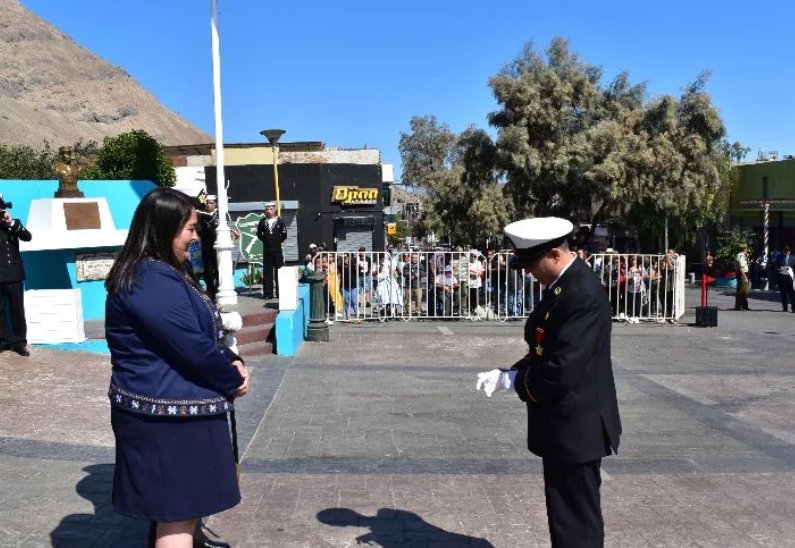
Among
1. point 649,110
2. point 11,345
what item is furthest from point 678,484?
point 649,110

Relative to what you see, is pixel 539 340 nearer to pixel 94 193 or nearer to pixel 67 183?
pixel 67 183

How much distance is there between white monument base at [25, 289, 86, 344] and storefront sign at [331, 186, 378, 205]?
29.0 m

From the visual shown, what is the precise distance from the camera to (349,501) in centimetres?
521

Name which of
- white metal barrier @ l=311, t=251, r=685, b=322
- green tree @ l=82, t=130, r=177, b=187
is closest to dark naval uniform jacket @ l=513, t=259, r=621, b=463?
white metal barrier @ l=311, t=251, r=685, b=322

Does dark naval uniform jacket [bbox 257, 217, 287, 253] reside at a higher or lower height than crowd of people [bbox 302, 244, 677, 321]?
higher

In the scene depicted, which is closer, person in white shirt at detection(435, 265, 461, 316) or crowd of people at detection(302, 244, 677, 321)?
crowd of people at detection(302, 244, 677, 321)

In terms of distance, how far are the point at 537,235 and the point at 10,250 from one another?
716 centimetres

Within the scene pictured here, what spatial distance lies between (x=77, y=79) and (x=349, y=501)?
151m

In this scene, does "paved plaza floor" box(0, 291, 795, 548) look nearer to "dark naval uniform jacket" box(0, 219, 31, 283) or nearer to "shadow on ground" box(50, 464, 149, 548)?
"shadow on ground" box(50, 464, 149, 548)

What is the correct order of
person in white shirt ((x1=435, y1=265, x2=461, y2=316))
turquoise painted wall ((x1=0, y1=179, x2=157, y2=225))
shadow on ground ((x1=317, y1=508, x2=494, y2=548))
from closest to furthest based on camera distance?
shadow on ground ((x1=317, y1=508, x2=494, y2=548)), turquoise painted wall ((x1=0, y1=179, x2=157, y2=225)), person in white shirt ((x1=435, y1=265, x2=461, y2=316))

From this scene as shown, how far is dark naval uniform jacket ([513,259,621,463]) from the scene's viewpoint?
11.2 feet

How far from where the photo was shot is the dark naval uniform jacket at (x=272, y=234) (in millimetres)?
13711

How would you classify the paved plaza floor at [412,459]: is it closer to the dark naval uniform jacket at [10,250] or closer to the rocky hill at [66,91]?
the dark naval uniform jacket at [10,250]

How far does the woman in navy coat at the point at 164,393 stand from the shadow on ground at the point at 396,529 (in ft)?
5.37
